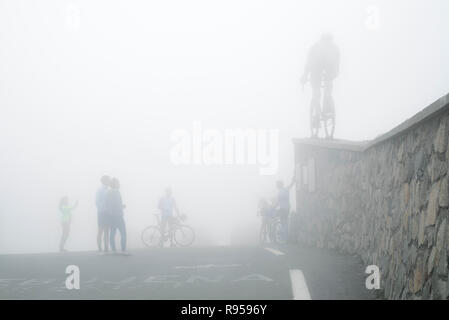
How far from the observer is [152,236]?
19734mm

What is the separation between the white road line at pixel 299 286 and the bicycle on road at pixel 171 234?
11.5 m

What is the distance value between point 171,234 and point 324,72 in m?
8.38

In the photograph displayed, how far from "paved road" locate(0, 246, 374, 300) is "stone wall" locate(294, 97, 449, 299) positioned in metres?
0.64

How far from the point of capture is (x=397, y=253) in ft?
18.5

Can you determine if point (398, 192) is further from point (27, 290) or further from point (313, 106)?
point (313, 106)

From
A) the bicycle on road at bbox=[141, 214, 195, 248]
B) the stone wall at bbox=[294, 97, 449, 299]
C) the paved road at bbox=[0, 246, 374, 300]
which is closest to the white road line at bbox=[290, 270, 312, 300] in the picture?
the paved road at bbox=[0, 246, 374, 300]

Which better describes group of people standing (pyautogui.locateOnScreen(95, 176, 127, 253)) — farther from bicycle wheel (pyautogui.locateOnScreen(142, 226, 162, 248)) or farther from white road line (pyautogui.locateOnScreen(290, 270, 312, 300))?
white road line (pyautogui.locateOnScreen(290, 270, 312, 300))

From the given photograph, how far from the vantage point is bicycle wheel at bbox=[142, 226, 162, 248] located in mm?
19594

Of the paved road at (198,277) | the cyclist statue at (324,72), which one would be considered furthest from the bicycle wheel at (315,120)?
the paved road at (198,277)

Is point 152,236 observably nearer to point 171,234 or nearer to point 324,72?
point 171,234

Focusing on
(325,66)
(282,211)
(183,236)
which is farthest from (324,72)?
(183,236)

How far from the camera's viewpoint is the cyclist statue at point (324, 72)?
14672 mm

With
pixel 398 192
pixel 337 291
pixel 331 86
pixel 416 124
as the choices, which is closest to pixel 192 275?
pixel 337 291
